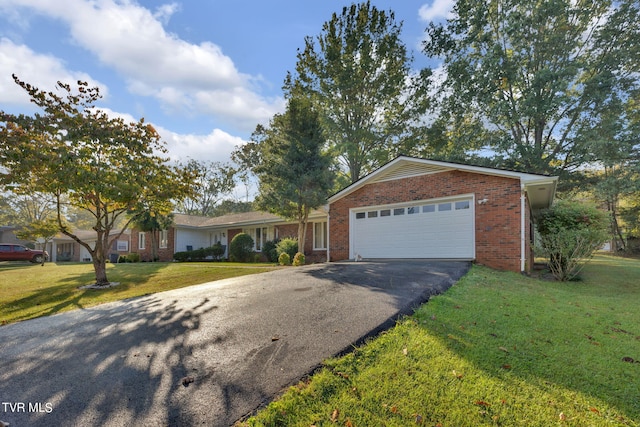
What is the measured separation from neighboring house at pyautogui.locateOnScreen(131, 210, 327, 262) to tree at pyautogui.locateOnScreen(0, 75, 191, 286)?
9.90 metres

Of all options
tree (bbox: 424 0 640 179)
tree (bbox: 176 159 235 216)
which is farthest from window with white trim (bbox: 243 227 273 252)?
tree (bbox: 176 159 235 216)

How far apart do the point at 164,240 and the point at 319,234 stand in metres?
13.8

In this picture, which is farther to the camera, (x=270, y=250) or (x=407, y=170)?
(x=270, y=250)

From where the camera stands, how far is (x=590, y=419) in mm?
2541

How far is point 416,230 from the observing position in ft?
40.8

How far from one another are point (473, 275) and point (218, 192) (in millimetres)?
37674

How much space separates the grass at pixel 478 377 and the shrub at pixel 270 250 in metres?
14.0

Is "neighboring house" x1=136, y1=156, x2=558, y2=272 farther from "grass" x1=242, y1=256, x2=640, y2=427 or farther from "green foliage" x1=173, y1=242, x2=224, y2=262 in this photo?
"green foliage" x1=173, y1=242, x2=224, y2=262

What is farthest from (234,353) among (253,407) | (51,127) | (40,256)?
(40,256)

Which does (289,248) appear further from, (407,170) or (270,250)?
(407,170)

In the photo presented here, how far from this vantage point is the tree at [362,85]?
22875mm

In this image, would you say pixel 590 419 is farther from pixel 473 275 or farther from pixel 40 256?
pixel 40 256

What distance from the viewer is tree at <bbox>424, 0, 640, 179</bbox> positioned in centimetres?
1856

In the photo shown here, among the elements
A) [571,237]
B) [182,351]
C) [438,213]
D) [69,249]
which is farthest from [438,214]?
[69,249]
